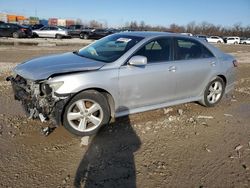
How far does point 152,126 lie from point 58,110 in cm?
177

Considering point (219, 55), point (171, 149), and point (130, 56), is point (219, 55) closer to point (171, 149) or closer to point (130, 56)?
point (130, 56)

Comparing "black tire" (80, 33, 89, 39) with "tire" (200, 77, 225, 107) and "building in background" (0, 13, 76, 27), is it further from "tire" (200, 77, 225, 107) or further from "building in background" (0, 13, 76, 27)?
"building in background" (0, 13, 76, 27)

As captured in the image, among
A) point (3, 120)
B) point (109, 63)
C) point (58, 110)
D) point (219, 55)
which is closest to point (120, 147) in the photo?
point (58, 110)

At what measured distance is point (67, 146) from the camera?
13.6 feet

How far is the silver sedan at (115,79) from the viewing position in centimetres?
418

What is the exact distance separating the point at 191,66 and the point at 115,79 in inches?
71.8

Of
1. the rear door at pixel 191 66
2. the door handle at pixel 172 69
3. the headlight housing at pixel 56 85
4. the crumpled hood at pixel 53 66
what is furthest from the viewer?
the rear door at pixel 191 66

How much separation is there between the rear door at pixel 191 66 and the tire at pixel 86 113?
169 cm

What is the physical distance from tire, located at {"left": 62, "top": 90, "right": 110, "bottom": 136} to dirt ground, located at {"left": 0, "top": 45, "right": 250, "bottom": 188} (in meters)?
0.17

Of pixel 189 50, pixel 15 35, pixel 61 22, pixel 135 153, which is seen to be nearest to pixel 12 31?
pixel 15 35

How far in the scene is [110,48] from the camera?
5246 mm

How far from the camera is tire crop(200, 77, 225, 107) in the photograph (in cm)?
612

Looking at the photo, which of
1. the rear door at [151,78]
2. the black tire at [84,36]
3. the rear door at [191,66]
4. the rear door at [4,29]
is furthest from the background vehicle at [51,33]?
the rear door at [151,78]

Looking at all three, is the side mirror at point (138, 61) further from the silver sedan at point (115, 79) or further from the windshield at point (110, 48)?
the windshield at point (110, 48)
